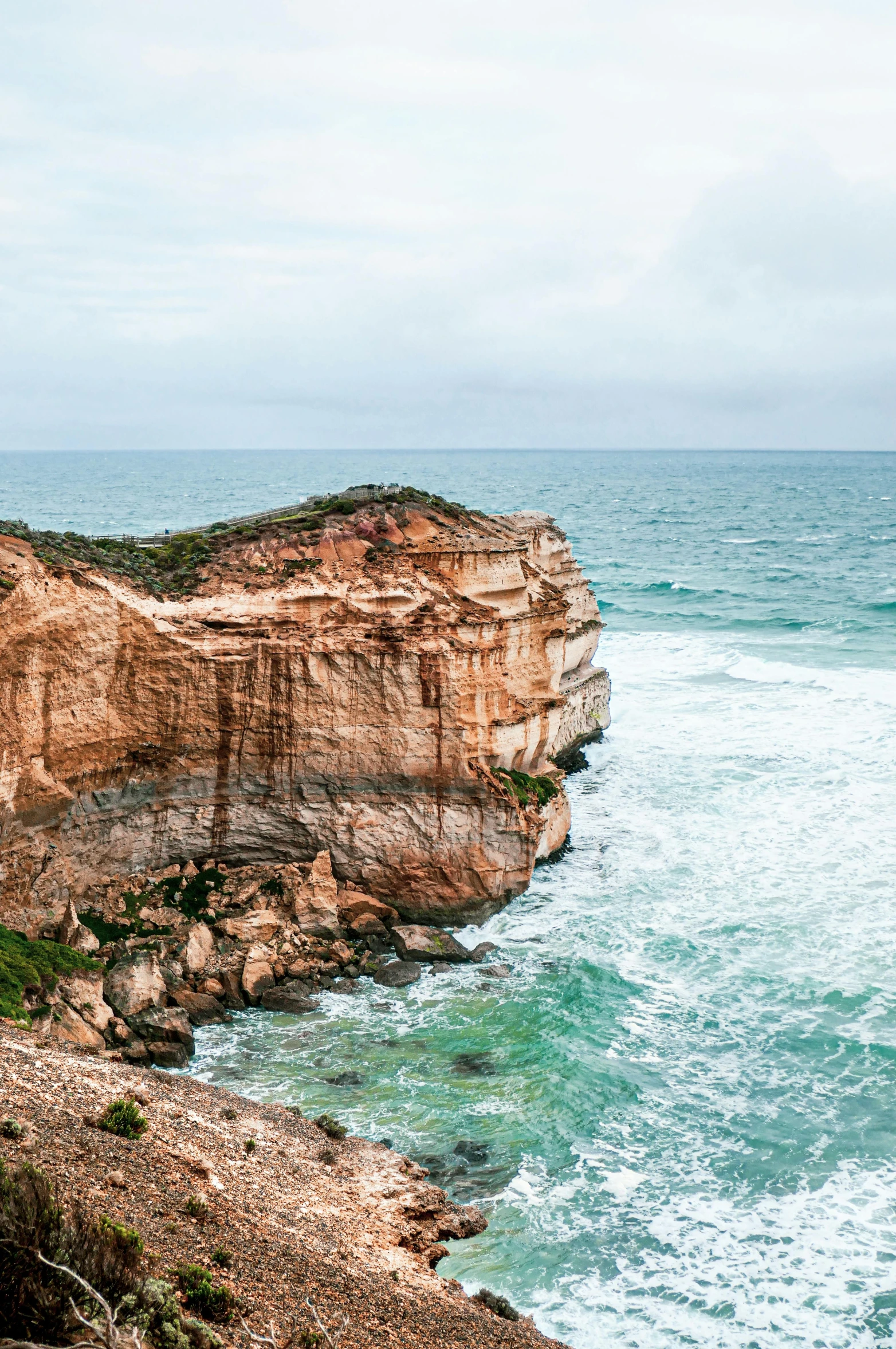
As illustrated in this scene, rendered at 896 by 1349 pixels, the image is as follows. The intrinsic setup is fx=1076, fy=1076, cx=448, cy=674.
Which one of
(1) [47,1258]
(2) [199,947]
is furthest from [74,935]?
(1) [47,1258]

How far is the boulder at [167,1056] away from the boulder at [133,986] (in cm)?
113

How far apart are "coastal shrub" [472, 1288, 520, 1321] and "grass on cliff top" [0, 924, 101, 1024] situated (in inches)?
377

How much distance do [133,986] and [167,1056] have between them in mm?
2002

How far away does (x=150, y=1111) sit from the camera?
54.7 ft

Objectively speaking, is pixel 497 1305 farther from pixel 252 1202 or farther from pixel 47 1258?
pixel 47 1258

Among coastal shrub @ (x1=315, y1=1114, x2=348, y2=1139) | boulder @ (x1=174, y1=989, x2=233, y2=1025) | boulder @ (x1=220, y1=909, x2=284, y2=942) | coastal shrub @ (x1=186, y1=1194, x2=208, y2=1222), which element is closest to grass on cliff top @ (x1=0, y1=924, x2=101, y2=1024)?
boulder @ (x1=174, y1=989, x2=233, y2=1025)

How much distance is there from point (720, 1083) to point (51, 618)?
17286mm

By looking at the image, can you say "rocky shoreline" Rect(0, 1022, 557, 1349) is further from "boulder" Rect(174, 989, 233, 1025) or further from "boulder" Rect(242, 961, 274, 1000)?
"boulder" Rect(242, 961, 274, 1000)

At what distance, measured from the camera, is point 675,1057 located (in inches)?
902

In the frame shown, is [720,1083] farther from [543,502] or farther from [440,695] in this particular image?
[543,502]

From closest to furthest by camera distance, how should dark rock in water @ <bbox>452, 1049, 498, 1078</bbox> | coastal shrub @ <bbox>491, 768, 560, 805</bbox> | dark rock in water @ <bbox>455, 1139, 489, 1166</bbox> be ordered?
dark rock in water @ <bbox>455, 1139, 489, 1166</bbox>
dark rock in water @ <bbox>452, 1049, 498, 1078</bbox>
coastal shrub @ <bbox>491, 768, 560, 805</bbox>

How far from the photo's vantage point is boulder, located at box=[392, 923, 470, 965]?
26844mm

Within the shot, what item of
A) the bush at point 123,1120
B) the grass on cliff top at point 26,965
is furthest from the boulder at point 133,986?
the bush at point 123,1120

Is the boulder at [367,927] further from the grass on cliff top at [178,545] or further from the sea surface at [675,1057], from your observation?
the grass on cliff top at [178,545]
